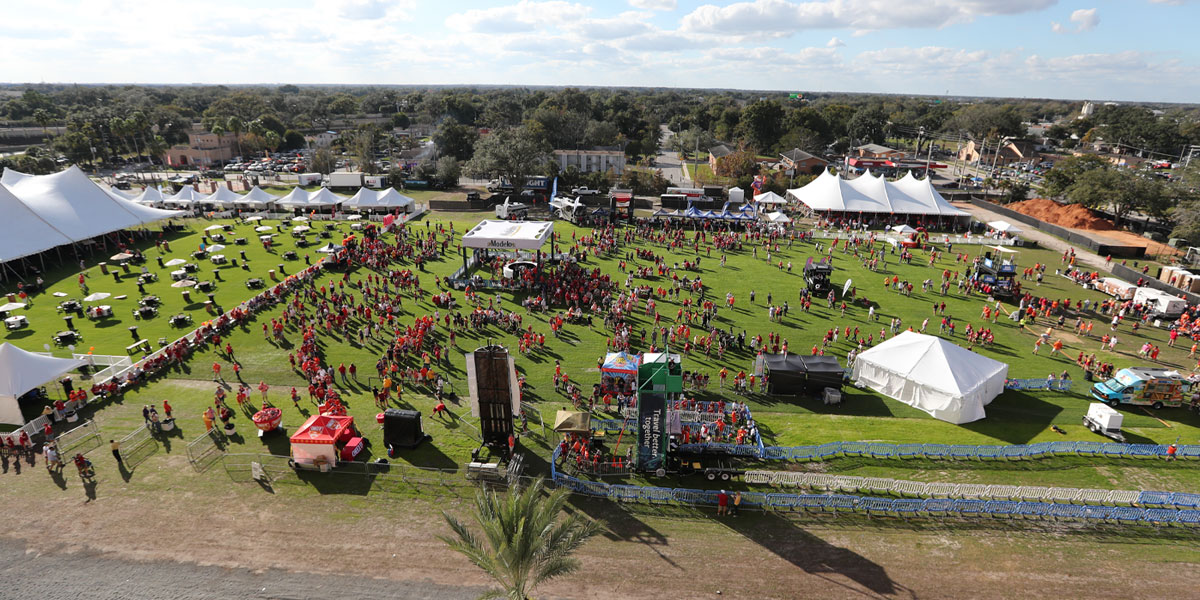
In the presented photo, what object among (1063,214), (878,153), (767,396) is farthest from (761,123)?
(767,396)

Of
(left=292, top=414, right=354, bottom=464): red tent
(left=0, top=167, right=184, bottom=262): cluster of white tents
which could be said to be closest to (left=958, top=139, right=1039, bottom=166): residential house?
(left=292, top=414, right=354, bottom=464): red tent

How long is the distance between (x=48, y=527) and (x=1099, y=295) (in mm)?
53291

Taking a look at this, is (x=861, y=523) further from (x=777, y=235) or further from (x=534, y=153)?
(x=534, y=153)

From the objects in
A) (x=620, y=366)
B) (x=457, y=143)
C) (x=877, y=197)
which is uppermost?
(x=457, y=143)

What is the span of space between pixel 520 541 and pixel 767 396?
15.1m

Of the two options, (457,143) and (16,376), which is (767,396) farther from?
(457,143)

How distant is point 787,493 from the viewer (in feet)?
57.8

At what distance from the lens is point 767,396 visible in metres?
23.7

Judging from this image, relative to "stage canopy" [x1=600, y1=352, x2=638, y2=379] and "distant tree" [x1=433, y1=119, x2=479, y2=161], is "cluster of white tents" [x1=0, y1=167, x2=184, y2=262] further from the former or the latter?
"distant tree" [x1=433, y1=119, x2=479, y2=161]

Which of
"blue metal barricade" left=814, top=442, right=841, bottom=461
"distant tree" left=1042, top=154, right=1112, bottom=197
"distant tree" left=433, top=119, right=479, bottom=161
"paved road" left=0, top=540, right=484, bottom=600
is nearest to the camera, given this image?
"paved road" left=0, top=540, right=484, bottom=600

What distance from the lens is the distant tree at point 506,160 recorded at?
6431 cm

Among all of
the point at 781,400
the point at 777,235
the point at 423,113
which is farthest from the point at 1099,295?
the point at 423,113

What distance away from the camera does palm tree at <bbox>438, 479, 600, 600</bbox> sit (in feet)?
37.3

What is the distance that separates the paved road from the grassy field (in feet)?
17.1
